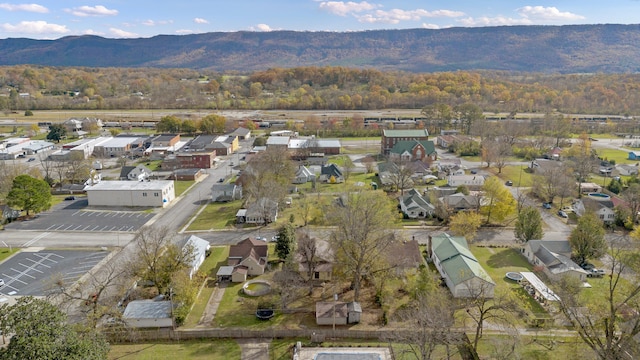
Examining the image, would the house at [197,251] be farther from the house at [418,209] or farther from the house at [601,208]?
the house at [601,208]

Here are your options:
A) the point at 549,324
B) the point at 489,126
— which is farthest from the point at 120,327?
the point at 489,126

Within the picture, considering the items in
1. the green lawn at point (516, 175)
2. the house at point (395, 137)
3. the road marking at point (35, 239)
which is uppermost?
the house at point (395, 137)

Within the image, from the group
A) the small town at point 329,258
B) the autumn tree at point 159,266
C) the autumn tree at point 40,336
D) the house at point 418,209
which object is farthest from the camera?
the house at point 418,209


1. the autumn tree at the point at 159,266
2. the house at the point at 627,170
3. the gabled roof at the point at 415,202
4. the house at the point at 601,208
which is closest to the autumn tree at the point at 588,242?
the house at the point at 601,208

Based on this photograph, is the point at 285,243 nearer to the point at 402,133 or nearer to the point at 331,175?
the point at 331,175

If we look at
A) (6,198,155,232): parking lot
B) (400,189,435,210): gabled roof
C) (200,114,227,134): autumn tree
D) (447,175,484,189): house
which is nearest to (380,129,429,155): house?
(447,175,484,189): house
